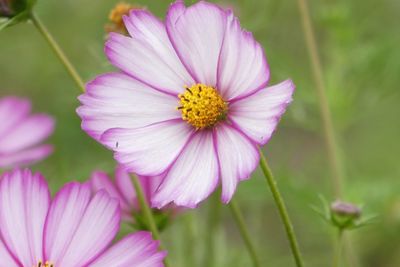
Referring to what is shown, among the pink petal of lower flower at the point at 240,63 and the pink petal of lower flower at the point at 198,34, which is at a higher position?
the pink petal of lower flower at the point at 198,34

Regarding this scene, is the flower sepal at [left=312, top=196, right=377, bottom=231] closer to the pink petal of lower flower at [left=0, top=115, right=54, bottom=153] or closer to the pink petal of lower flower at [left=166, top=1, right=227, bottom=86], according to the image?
the pink petal of lower flower at [left=166, top=1, right=227, bottom=86]

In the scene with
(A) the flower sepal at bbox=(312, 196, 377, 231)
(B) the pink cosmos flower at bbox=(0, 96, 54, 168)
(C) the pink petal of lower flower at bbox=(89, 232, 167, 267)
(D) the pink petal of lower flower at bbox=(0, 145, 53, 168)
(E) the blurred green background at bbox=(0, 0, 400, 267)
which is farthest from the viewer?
(E) the blurred green background at bbox=(0, 0, 400, 267)

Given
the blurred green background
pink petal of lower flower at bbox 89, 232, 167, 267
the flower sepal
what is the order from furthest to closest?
the blurred green background → the flower sepal → pink petal of lower flower at bbox 89, 232, 167, 267

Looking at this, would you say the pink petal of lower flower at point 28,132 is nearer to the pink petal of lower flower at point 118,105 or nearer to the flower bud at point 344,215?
the pink petal of lower flower at point 118,105

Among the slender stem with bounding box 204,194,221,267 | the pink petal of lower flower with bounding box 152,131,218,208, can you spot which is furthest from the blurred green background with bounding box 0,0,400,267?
the pink petal of lower flower with bounding box 152,131,218,208

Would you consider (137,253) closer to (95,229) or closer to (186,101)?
(95,229)

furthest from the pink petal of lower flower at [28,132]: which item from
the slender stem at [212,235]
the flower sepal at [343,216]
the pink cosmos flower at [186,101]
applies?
the flower sepal at [343,216]
